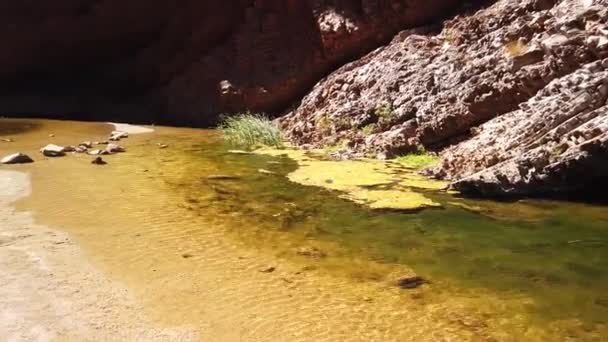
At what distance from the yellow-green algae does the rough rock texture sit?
2.58 feet

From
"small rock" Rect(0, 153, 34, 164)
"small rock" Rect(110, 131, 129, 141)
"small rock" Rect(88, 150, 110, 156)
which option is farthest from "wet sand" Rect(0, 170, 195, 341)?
"small rock" Rect(110, 131, 129, 141)

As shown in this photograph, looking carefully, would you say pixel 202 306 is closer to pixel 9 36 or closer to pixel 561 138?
pixel 561 138

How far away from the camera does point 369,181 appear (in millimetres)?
11742

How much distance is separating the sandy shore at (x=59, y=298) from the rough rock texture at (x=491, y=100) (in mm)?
6779

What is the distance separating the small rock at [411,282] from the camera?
21.2 ft

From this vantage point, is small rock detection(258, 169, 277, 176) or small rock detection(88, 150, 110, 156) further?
small rock detection(88, 150, 110, 156)

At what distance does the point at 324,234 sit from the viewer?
8.30 metres

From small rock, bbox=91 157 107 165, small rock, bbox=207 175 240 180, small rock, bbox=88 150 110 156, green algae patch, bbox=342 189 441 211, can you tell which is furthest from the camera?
small rock, bbox=88 150 110 156

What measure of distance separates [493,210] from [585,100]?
286cm

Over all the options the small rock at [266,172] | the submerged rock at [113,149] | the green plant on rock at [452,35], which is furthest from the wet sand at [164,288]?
the green plant on rock at [452,35]

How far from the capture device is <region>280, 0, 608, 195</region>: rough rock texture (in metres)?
10.5

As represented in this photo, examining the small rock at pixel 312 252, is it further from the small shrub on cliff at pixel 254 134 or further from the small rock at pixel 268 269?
the small shrub on cliff at pixel 254 134

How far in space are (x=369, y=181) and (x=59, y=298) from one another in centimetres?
711

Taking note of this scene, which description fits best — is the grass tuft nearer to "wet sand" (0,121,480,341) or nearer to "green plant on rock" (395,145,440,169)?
"green plant on rock" (395,145,440,169)
